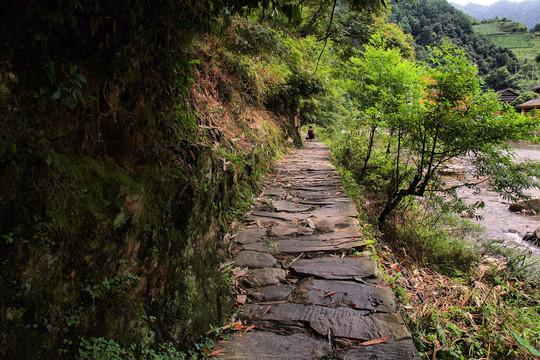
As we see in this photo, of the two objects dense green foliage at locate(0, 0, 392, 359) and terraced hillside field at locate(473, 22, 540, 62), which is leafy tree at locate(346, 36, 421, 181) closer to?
dense green foliage at locate(0, 0, 392, 359)

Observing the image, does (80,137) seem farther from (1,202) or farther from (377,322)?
(377,322)

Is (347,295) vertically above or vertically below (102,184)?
below

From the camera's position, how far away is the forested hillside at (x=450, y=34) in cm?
6988

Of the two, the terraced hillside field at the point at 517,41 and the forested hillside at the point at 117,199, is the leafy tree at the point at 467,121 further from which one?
the terraced hillside field at the point at 517,41

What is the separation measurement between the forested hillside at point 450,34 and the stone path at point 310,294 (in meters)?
77.1

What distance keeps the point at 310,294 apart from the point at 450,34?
306 feet

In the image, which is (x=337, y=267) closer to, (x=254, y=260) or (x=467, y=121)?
(x=254, y=260)

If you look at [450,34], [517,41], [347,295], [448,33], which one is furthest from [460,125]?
[517,41]

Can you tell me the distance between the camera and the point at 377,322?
2.14 metres

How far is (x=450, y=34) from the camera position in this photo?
7500 centimetres

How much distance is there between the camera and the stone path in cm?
195

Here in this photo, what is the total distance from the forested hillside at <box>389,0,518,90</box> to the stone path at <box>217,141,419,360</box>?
77.1m

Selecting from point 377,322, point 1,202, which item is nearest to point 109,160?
point 1,202

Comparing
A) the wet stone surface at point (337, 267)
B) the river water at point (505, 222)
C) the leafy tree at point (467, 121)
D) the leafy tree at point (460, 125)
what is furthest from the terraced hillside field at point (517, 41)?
the wet stone surface at point (337, 267)
